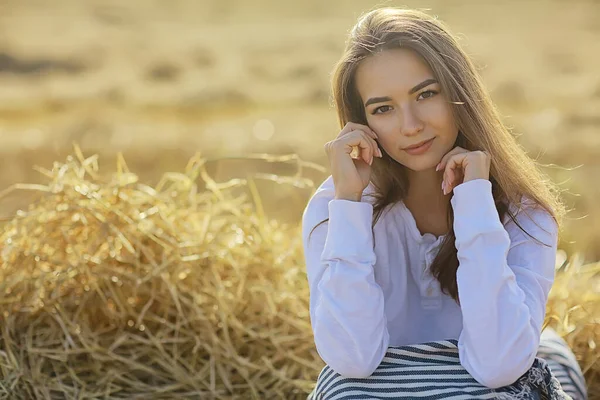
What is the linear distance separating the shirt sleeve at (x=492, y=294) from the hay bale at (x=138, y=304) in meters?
1.09

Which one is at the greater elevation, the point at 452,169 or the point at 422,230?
the point at 452,169

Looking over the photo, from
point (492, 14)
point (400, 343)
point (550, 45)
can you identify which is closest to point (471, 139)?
point (400, 343)

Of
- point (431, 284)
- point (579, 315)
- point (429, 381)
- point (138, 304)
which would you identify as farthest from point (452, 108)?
point (138, 304)

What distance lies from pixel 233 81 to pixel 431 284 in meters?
6.91

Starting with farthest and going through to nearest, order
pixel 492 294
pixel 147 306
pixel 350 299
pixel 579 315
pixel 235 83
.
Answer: pixel 235 83
pixel 579 315
pixel 147 306
pixel 350 299
pixel 492 294

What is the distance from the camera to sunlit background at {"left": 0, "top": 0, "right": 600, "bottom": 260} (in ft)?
22.5

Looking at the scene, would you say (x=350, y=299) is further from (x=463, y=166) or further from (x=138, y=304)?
(x=138, y=304)

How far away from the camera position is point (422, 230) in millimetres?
2770

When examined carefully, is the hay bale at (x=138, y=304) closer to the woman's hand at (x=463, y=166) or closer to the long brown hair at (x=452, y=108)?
the long brown hair at (x=452, y=108)

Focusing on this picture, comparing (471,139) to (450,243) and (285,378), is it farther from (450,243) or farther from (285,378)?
(285,378)

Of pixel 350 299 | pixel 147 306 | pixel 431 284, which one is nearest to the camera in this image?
pixel 350 299

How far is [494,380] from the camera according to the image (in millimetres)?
2350

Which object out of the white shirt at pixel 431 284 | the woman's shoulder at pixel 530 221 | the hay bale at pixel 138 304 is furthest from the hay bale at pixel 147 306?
the woman's shoulder at pixel 530 221

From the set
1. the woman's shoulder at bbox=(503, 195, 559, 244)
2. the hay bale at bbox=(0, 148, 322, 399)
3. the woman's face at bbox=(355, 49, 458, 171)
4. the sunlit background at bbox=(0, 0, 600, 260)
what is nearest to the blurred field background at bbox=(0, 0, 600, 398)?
the sunlit background at bbox=(0, 0, 600, 260)
